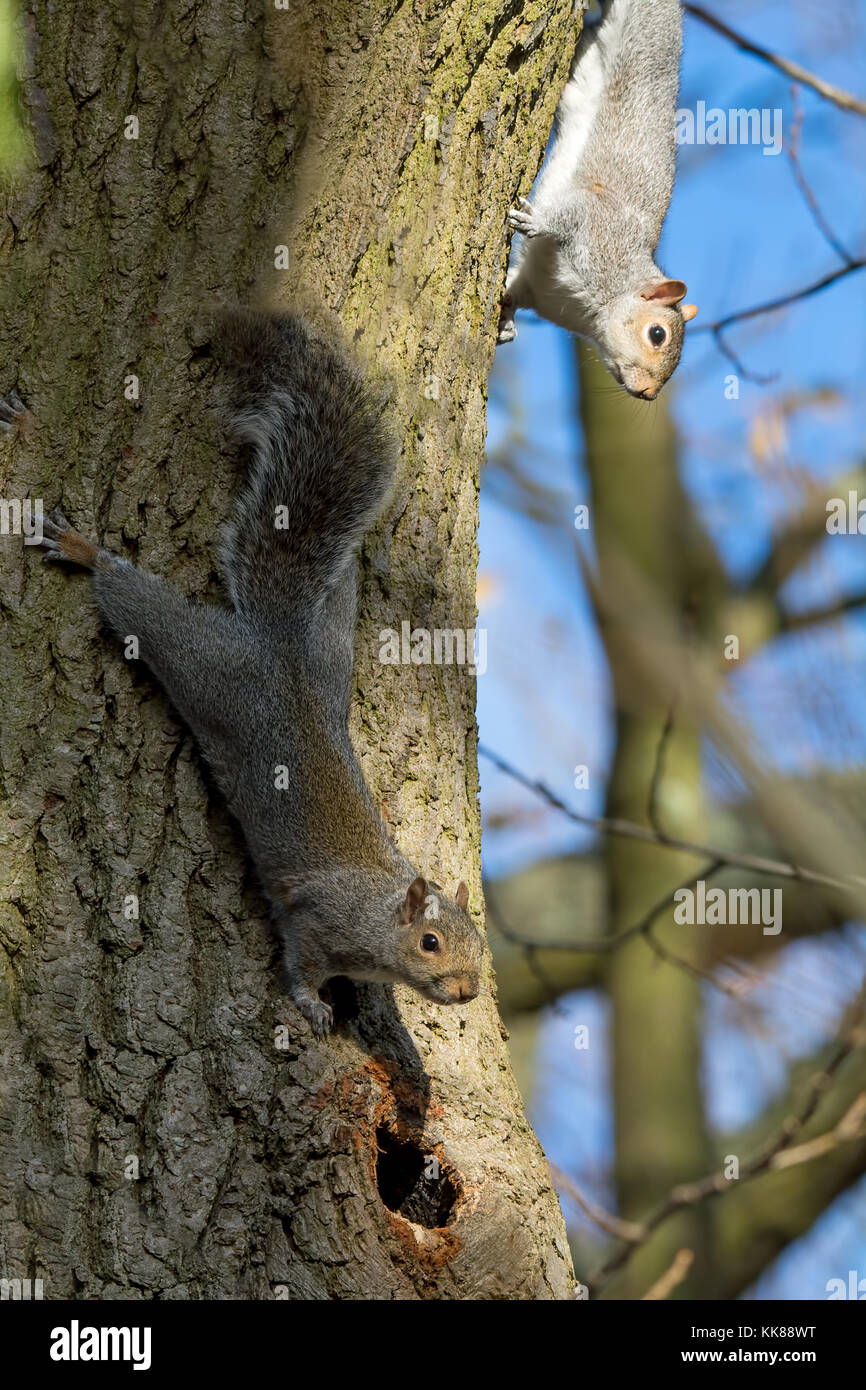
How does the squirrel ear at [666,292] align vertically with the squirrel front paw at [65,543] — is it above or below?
above

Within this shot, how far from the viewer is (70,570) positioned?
1979mm

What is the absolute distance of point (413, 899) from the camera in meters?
2.25

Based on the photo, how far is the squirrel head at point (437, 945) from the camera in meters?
2.16

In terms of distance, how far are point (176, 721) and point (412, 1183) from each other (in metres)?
0.81

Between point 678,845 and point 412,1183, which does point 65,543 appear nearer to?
point 412,1183

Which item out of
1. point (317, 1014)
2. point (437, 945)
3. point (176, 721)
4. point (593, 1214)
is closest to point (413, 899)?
point (437, 945)

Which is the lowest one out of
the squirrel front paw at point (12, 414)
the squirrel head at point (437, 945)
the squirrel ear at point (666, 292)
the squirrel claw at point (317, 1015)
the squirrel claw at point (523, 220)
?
the squirrel claw at point (317, 1015)

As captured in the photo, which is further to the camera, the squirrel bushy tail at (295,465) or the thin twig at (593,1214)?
the thin twig at (593,1214)

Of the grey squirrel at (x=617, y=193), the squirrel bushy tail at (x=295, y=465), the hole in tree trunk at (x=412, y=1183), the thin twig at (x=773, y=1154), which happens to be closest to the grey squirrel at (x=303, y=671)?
the squirrel bushy tail at (x=295, y=465)

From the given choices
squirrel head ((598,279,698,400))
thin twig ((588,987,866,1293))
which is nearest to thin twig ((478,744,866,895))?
thin twig ((588,987,866,1293))

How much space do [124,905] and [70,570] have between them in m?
0.53

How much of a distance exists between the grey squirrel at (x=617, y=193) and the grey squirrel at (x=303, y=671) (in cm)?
164

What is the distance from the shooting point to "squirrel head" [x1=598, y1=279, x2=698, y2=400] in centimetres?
375

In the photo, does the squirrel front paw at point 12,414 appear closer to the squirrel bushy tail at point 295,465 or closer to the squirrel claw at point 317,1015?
the squirrel bushy tail at point 295,465
